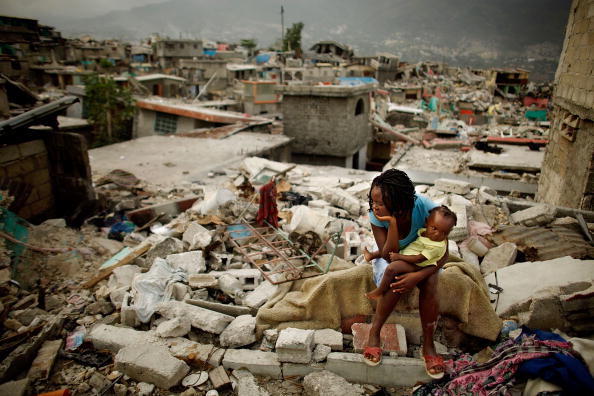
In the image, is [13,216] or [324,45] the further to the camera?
[324,45]

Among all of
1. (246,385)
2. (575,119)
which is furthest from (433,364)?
(575,119)

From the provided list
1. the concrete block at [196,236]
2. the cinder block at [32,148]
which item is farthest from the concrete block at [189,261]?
the cinder block at [32,148]

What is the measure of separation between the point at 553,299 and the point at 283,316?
2312 mm

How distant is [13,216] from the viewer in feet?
15.9

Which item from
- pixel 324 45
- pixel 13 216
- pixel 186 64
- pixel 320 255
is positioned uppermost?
pixel 324 45

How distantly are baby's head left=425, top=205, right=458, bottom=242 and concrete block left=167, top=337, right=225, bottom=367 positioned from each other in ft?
6.83

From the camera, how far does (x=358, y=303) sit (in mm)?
3230

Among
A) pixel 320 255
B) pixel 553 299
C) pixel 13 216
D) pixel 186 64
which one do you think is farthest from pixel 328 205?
pixel 186 64

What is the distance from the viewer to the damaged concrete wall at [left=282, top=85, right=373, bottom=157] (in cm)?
1391

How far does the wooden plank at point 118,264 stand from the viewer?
444 centimetres

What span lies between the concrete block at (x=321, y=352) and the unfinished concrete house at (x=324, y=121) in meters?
11.9

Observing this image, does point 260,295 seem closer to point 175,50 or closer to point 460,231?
point 460,231

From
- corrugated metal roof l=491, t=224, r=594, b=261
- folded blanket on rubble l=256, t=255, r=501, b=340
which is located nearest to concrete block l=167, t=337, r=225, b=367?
folded blanket on rubble l=256, t=255, r=501, b=340

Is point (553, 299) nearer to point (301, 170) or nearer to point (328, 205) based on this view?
point (328, 205)
